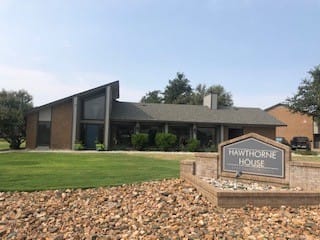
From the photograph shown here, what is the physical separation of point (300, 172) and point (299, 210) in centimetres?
131

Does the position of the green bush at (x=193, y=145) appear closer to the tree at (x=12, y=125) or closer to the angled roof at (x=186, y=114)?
the angled roof at (x=186, y=114)

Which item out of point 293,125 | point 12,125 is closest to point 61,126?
point 12,125

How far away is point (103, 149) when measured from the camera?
2338 cm

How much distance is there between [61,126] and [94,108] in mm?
2975

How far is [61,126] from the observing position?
23.8 metres

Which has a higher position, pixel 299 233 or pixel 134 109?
pixel 134 109

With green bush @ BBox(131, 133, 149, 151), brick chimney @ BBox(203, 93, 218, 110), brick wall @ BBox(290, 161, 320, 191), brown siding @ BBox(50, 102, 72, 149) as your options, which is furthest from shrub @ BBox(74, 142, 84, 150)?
brick wall @ BBox(290, 161, 320, 191)

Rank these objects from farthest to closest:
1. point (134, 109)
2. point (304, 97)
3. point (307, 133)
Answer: point (307, 133), point (304, 97), point (134, 109)

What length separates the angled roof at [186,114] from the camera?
86.2ft

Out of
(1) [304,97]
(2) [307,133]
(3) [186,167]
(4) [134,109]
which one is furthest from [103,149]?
(2) [307,133]

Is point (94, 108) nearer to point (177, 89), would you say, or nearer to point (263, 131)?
point (263, 131)

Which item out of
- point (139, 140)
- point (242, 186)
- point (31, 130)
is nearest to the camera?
point (242, 186)

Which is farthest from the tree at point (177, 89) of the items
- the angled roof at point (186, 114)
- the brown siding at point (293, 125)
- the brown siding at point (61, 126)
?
the brown siding at point (61, 126)

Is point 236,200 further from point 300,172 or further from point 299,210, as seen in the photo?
point 300,172
